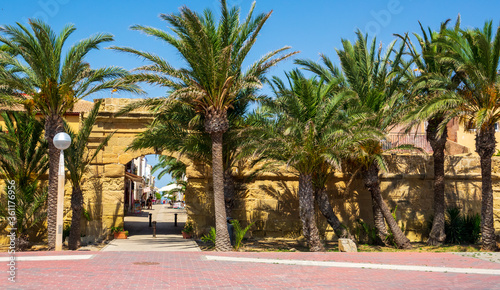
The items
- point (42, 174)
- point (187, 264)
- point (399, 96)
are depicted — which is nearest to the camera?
point (187, 264)

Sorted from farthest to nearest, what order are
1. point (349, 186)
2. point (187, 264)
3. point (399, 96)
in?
point (349, 186) → point (399, 96) → point (187, 264)

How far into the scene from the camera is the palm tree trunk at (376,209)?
18172 mm

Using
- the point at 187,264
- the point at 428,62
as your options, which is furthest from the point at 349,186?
the point at 187,264

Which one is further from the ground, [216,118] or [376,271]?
[216,118]

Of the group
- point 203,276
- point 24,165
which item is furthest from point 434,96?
point 24,165

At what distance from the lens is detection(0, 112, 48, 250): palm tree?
17.7 meters

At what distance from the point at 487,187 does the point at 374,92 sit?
16.5 ft

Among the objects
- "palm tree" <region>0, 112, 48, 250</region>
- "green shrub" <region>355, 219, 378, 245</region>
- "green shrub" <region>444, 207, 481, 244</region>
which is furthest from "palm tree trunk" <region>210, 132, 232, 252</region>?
"green shrub" <region>444, 207, 481, 244</region>

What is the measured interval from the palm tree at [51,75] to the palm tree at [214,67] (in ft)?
4.80

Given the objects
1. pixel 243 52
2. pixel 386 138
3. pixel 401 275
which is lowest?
pixel 401 275

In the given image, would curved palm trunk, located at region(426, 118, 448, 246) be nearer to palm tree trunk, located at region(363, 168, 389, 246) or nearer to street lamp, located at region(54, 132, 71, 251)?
palm tree trunk, located at region(363, 168, 389, 246)

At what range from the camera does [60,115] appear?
52.9ft

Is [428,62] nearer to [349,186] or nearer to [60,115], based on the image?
[349,186]

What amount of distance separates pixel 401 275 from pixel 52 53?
40.0 feet
